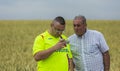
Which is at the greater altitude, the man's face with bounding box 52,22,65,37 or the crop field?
the man's face with bounding box 52,22,65,37

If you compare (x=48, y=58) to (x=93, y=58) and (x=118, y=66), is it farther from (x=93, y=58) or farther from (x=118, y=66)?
(x=118, y=66)

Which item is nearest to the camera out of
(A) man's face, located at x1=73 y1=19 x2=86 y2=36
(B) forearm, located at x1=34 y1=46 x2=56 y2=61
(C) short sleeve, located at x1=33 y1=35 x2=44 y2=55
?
(B) forearm, located at x1=34 y1=46 x2=56 y2=61

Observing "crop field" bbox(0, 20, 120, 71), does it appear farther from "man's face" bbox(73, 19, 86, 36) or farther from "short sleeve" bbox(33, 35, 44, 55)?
"short sleeve" bbox(33, 35, 44, 55)

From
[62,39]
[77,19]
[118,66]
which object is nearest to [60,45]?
[62,39]

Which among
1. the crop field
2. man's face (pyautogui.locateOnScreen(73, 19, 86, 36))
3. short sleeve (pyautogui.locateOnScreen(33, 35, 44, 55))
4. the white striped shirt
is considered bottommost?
the crop field

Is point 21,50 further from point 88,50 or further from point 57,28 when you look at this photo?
point 57,28

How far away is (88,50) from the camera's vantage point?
5957 millimetres

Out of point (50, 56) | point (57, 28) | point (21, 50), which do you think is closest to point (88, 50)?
point (50, 56)

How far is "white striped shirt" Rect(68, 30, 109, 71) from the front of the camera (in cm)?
593

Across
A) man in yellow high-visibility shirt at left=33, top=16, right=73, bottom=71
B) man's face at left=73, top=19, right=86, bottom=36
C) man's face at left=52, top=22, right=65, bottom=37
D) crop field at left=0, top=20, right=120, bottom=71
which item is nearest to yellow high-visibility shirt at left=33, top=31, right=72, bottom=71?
man in yellow high-visibility shirt at left=33, top=16, right=73, bottom=71

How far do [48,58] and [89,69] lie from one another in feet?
2.57

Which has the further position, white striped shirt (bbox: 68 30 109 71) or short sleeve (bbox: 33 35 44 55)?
white striped shirt (bbox: 68 30 109 71)

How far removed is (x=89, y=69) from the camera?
5.94 metres

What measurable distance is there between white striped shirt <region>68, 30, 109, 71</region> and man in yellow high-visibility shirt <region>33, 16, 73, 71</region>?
0.42 metres
